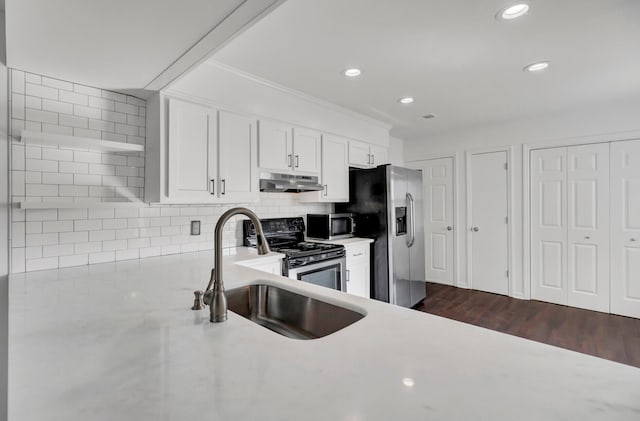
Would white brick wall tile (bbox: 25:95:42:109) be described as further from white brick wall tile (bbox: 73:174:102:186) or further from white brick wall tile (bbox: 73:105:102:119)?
white brick wall tile (bbox: 73:174:102:186)

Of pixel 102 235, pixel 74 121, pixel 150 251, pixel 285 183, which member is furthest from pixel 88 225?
pixel 285 183

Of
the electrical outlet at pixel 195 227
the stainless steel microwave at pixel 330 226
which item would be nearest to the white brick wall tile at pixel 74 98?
the electrical outlet at pixel 195 227

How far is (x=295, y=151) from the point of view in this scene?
3064 millimetres

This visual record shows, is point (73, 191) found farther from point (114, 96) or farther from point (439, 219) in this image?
point (439, 219)

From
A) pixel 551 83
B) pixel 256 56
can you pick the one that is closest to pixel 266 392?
pixel 256 56

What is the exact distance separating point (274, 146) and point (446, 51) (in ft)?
5.18

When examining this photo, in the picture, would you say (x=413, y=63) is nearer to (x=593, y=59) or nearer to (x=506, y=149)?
(x=593, y=59)

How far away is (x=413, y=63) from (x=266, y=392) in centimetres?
253

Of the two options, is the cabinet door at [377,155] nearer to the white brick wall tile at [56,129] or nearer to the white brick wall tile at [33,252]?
the white brick wall tile at [56,129]

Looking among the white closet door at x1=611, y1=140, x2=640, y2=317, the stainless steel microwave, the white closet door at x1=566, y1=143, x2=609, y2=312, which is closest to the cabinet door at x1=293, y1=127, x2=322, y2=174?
the stainless steel microwave

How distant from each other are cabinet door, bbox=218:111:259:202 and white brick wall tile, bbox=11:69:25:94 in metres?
1.16

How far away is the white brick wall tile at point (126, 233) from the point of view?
223 cm

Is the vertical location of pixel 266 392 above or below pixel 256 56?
below

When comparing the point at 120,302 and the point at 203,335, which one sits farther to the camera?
the point at 120,302
